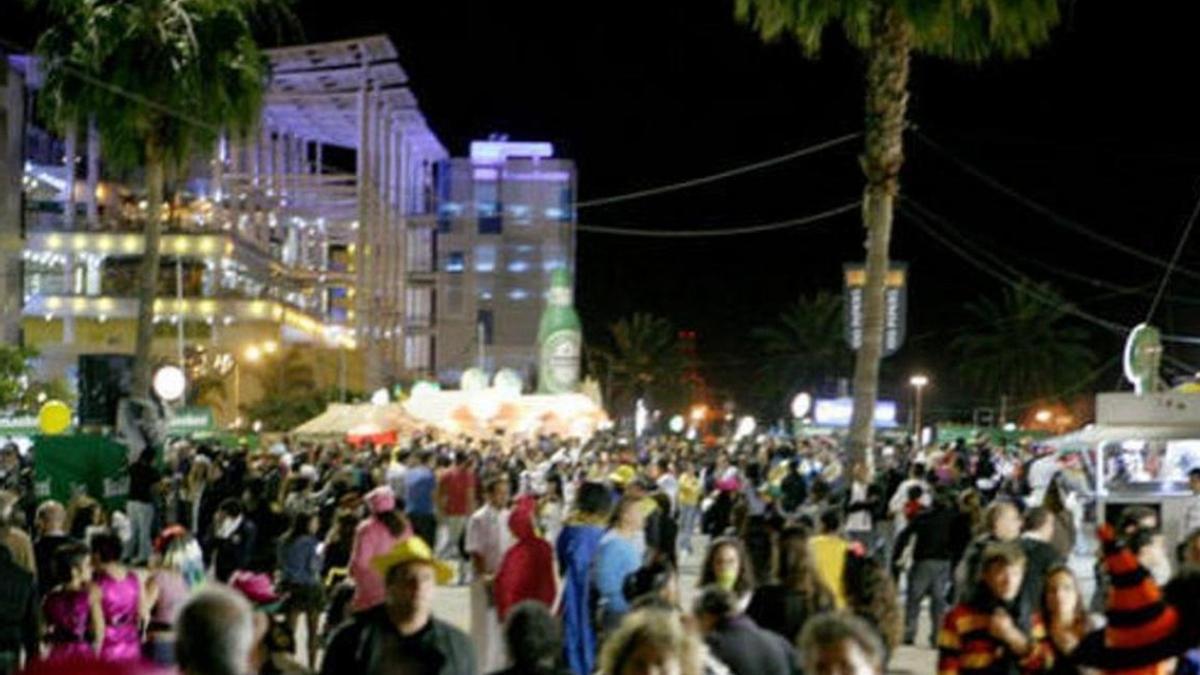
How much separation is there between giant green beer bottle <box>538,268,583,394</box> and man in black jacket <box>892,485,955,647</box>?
165 feet

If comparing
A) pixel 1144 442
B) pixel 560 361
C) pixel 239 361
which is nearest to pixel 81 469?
pixel 1144 442

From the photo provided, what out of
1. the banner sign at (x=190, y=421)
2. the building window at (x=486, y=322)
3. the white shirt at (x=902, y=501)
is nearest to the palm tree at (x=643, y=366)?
the building window at (x=486, y=322)

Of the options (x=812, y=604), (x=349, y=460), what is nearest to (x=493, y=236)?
(x=349, y=460)

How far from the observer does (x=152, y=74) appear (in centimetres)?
2716

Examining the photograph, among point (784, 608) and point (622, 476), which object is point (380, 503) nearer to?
point (784, 608)

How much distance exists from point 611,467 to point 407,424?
1703 centimetres

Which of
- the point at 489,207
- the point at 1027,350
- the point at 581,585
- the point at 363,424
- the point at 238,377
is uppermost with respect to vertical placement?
the point at 489,207

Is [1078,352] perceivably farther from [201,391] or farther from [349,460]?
[349,460]

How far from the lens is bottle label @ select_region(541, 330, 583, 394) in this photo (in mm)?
67125

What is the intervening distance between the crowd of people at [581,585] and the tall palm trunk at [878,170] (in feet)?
3.77

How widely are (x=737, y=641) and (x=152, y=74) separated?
71.9 ft

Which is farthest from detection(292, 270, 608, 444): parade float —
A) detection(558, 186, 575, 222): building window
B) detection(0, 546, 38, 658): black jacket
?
detection(558, 186, 575, 222): building window

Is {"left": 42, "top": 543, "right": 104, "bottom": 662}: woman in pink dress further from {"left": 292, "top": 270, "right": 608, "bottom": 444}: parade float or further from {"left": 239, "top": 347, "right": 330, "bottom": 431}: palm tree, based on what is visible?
{"left": 239, "top": 347, "right": 330, "bottom": 431}: palm tree

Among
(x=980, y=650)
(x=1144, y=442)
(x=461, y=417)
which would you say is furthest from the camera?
(x=461, y=417)
